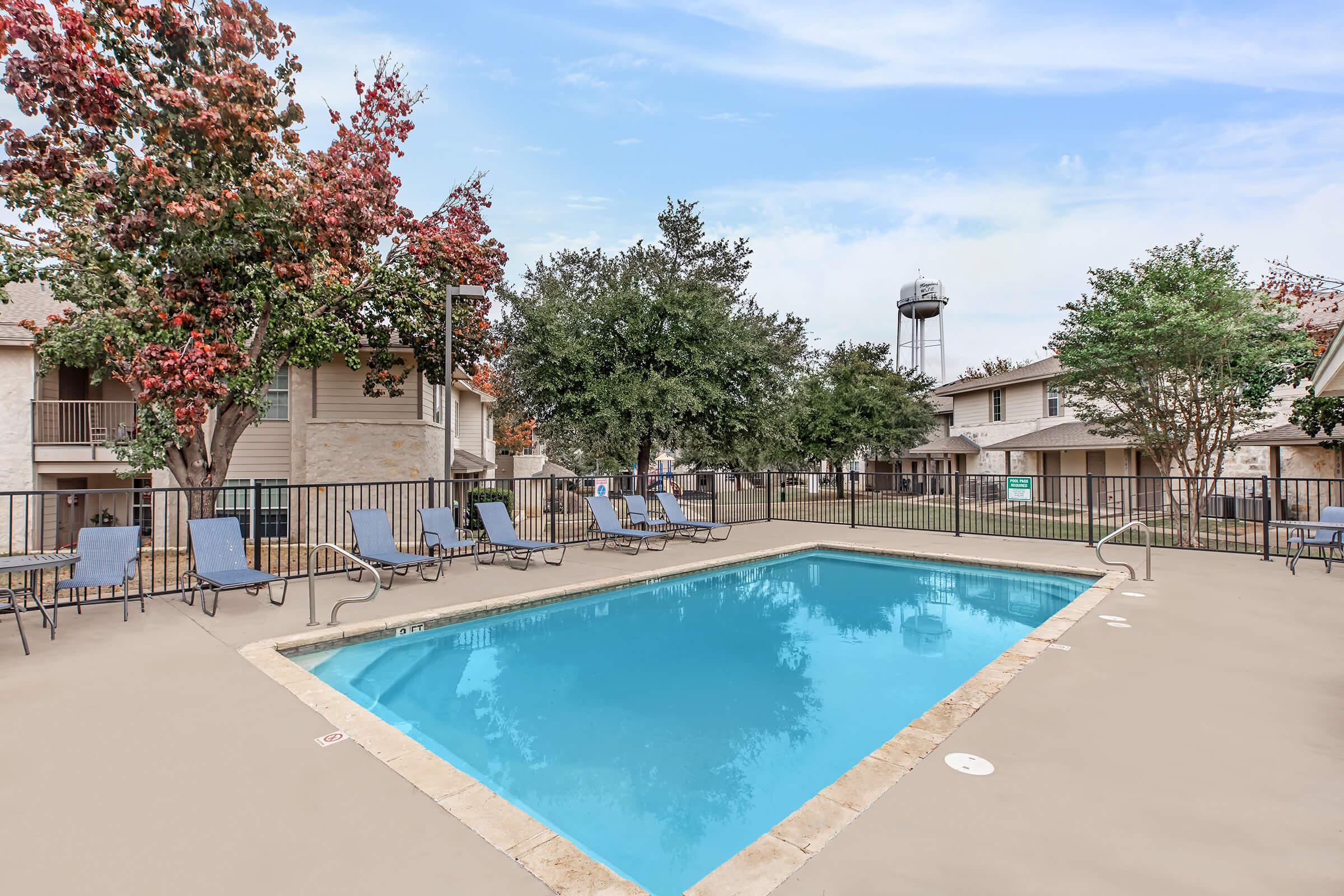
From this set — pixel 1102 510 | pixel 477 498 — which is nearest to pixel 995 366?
pixel 1102 510

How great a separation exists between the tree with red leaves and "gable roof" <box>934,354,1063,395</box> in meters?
24.6

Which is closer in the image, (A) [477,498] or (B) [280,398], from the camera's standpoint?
(B) [280,398]

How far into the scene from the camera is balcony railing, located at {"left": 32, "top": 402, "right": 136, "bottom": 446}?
14.8 meters

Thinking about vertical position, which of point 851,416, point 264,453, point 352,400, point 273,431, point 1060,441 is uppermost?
point 851,416

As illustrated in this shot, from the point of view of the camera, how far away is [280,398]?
14.7 metres

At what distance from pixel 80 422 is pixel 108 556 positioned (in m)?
12.8

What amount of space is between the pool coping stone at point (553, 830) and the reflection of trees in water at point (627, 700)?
68 centimetres

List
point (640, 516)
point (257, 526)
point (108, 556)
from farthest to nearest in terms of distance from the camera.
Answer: point (640, 516), point (257, 526), point (108, 556)

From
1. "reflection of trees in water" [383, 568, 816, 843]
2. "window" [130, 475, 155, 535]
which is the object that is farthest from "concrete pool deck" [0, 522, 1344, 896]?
"window" [130, 475, 155, 535]

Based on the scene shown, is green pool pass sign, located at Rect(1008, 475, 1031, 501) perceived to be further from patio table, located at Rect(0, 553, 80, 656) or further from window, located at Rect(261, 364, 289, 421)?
window, located at Rect(261, 364, 289, 421)

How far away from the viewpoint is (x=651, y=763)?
4156 mm

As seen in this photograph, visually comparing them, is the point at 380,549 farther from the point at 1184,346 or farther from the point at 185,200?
the point at 1184,346

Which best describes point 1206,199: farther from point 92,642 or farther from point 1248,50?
point 92,642

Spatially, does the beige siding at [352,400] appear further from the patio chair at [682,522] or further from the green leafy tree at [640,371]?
the patio chair at [682,522]
